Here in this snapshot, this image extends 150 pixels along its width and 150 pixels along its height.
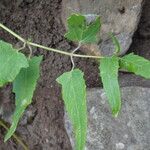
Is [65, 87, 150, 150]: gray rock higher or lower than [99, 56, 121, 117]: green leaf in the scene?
lower

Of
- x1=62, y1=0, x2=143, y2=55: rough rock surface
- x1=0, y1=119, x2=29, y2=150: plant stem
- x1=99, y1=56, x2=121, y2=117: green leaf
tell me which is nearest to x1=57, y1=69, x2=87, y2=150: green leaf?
x1=99, y1=56, x2=121, y2=117: green leaf

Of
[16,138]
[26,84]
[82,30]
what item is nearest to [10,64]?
[26,84]

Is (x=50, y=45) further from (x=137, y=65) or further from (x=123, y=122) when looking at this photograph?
(x=137, y=65)

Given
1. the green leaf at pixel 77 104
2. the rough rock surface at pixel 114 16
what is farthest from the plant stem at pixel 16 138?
the green leaf at pixel 77 104

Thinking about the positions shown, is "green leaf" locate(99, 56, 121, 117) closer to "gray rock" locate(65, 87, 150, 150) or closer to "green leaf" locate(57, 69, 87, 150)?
"green leaf" locate(57, 69, 87, 150)

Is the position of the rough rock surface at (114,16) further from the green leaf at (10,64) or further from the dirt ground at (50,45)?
the green leaf at (10,64)

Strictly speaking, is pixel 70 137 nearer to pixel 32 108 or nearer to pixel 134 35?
Result: pixel 32 108

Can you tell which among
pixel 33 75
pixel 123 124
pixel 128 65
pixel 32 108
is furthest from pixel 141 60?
pixel 32 108
